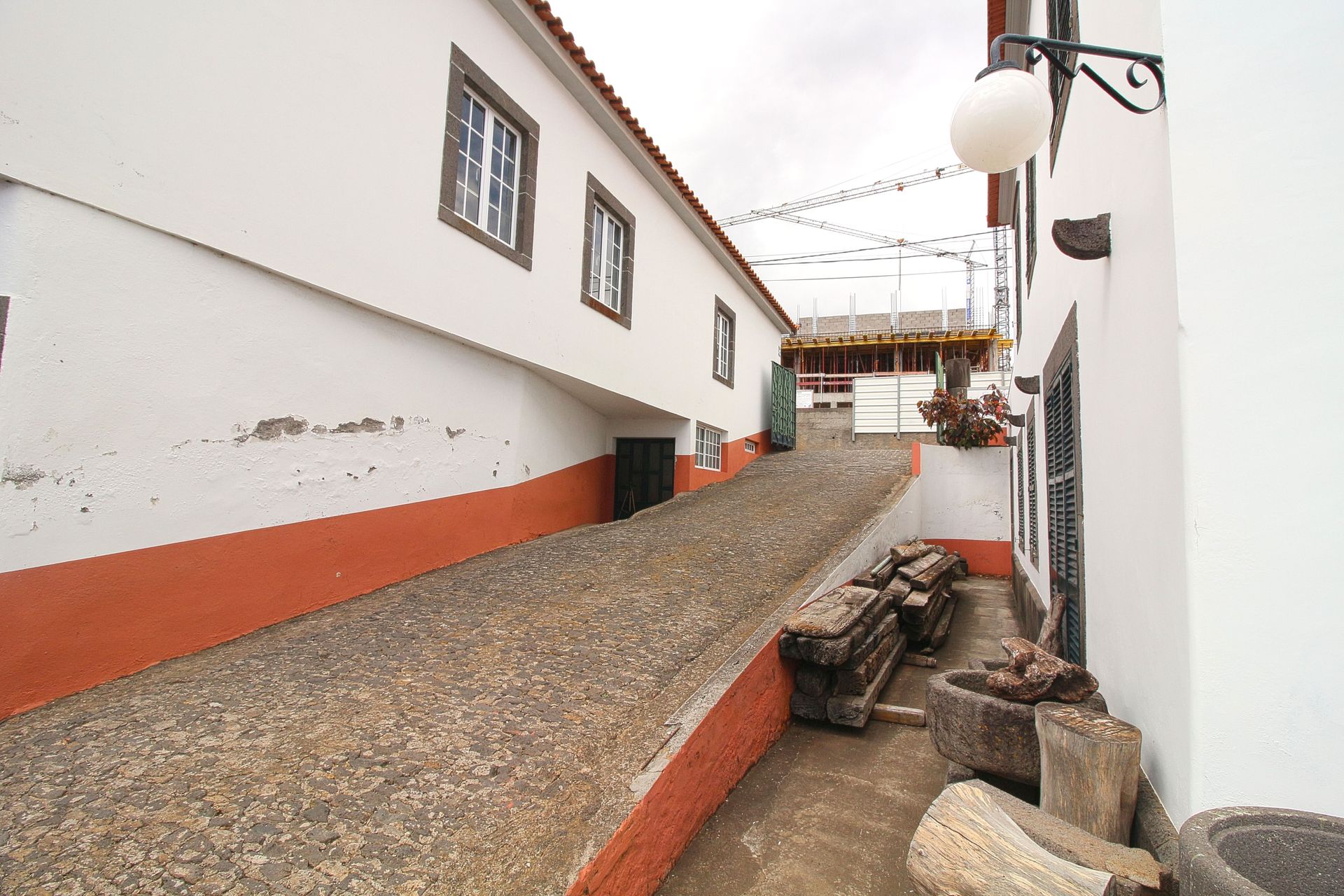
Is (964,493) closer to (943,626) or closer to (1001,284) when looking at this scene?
(943,626)

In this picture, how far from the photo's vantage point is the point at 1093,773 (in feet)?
7.02

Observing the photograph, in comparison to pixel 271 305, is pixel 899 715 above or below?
below

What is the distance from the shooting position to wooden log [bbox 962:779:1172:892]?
1815 millimetres

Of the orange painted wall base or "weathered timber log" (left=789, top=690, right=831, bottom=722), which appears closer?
the orange painted wall base

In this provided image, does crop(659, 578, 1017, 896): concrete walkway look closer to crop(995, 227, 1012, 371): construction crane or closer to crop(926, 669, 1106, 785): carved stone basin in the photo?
crop(926, 669, 1106, 785): carved stone basin

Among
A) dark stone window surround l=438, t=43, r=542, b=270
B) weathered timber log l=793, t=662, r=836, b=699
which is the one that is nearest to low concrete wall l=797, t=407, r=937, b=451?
dark stone window surround l=438, t=43, r=542, b=270

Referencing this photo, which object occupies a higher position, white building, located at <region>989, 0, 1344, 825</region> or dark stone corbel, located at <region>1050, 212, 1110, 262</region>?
dark stone corbel, located at <region>1050, 212, 1110, 262</region>

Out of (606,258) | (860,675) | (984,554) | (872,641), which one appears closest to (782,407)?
(984,554)

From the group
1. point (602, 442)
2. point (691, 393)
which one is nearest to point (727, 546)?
point (602, 442)

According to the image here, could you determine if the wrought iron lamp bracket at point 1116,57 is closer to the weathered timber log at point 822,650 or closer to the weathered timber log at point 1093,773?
the weathered timber log at point 1093,773

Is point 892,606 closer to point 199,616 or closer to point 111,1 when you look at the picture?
point 199,616

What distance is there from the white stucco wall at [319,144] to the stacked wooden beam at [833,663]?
4.04 m

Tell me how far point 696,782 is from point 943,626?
4865 millimetres

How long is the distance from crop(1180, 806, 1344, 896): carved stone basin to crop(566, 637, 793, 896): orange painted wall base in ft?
6.03
